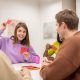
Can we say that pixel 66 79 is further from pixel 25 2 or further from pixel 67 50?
pixel 25 2

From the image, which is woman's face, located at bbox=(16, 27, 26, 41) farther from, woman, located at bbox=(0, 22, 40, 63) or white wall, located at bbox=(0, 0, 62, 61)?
white wall, located at bbox=(0, 0, 62, 61)

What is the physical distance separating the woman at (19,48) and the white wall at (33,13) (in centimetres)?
159

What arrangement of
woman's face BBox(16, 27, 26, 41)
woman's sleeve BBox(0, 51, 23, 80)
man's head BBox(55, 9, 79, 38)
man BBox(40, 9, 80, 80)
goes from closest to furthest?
woman's sleeve BBox(0, 51, 23, 80), man BBox(40, 9, 80, 80), man's head BBox(55, 9, 79, 38), woman's face BBox(16, 27, 26, 41)

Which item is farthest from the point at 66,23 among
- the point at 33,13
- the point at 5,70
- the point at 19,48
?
the point at 33,13

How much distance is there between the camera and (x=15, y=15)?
4.38 metres

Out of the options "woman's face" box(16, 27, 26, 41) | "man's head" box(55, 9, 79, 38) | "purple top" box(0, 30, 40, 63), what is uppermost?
"man's head" box(55, 9, 79, 38)

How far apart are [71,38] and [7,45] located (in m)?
1.44

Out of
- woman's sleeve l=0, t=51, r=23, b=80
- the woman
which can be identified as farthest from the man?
the woman

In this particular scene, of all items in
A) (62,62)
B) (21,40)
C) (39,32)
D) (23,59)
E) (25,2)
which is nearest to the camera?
(62,62)

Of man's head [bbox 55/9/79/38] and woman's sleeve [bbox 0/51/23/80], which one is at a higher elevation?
man's head [bbox 55/9/79/38]

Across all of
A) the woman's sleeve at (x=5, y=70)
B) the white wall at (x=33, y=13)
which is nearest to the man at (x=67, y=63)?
the woman's sleeve at (x=5, y=70)

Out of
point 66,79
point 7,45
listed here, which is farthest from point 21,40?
point 66,79

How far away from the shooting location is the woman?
245cm

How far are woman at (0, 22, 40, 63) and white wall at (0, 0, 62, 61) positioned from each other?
1592mm
